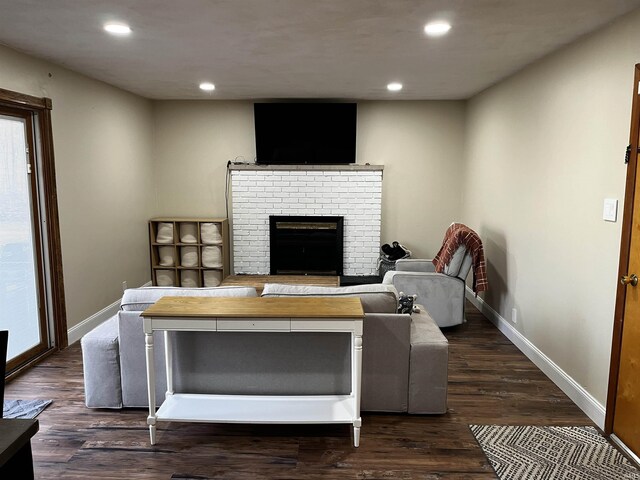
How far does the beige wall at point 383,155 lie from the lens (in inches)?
241

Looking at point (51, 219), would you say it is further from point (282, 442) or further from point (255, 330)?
point (282, 442)

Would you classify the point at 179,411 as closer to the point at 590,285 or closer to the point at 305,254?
the point at 590,285

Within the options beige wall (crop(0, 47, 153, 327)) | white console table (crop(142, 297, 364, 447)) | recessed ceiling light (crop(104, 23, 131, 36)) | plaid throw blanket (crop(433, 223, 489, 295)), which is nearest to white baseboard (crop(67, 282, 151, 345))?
beige wall (crop(0, 47, 153, 327))

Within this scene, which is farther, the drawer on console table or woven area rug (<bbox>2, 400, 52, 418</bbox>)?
woven area rug (<bbox>2, 400, 52, 418</bbox>)

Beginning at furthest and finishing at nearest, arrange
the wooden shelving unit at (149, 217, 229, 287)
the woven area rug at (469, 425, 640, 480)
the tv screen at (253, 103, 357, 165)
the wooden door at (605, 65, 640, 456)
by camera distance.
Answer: the wooden shelving unit at (149, 217, 229, 287) < the tv screen at (253, 103, 357, 165) < the wooden door at (605, 65, 640, 456) < the woven area rug at (469, 425, 640, 480)

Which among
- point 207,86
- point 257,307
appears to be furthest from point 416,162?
point 257,307

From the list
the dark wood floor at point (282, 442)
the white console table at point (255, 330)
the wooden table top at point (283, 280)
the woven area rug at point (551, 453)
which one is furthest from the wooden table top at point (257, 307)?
the wooden table top at point (283, 280)

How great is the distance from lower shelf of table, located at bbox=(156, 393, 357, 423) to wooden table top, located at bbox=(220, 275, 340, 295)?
2.61m

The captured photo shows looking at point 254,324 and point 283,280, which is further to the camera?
point 283,280

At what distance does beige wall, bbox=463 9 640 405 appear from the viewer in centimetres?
279

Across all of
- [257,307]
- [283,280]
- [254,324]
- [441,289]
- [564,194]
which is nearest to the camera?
[254,324]

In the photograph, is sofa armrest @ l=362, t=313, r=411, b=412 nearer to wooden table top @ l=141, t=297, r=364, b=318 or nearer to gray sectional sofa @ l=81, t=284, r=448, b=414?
gray sectional sofa @ l=81, t=284, r=448, b=414

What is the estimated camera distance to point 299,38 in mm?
3125

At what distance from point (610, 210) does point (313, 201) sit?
3916 mm
